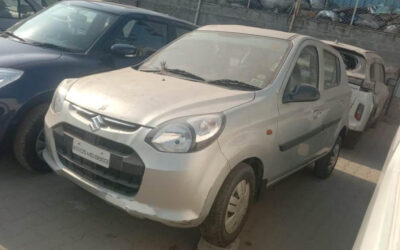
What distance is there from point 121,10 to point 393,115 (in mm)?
8616

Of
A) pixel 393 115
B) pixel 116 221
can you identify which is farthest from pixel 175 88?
pixel 393 115

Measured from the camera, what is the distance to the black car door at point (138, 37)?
4723 mm

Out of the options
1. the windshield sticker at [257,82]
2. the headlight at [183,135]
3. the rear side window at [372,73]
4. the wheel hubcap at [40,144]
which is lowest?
the wheel hubcap at [40,144]

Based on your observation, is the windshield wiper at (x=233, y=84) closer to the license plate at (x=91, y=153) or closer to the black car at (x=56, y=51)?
the license plate at (x=91, y=153)

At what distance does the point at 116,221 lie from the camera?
11.4ft

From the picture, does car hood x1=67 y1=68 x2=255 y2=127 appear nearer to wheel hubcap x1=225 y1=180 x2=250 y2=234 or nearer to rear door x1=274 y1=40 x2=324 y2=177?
rear door x1=274 y1=40 x2=324 y2=177

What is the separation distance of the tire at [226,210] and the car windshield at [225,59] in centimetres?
81

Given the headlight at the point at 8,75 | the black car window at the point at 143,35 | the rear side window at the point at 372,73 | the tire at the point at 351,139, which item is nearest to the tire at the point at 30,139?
the headlight at the point at 8,75

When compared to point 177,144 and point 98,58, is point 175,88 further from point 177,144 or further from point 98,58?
point 98,58

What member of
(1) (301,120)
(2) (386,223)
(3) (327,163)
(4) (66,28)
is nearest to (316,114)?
(1) (301,120)

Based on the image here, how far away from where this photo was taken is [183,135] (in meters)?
2.79

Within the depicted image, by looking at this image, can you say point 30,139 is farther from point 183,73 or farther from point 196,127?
point 196,127

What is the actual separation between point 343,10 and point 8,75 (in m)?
11.2

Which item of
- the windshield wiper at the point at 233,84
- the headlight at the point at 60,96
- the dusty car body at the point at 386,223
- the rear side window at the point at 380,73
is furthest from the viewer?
the rear side window at the point at 380,73
